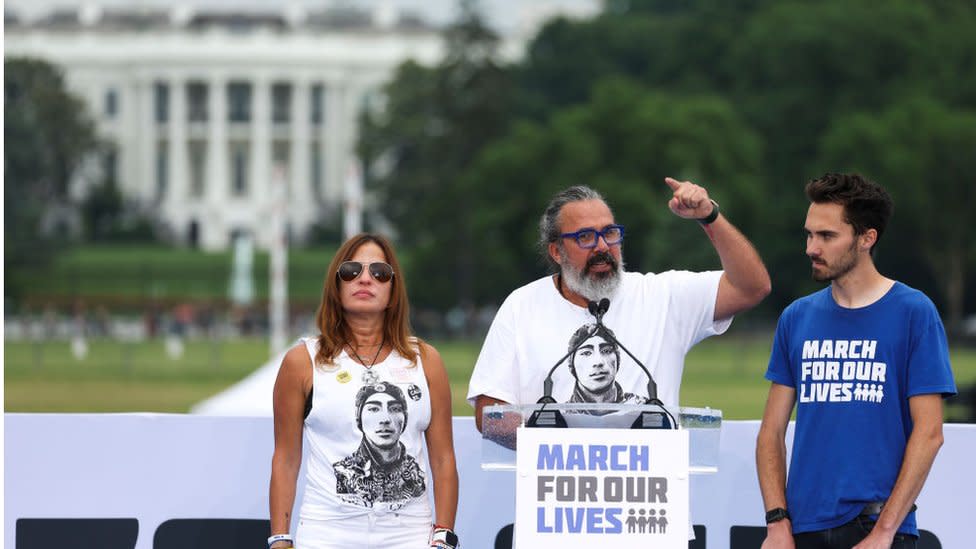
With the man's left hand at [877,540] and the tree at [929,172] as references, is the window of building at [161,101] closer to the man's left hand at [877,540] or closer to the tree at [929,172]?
the tree at [929,172]

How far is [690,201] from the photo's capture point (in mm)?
5332

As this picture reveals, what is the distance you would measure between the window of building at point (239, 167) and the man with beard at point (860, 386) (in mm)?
121842

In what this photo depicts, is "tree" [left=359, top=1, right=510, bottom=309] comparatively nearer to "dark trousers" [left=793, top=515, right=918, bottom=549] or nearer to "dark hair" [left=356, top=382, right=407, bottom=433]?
"dark hair" [left=356, top=382, right=407, bottom=433]

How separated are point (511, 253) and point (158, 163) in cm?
6515

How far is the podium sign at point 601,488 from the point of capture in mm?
4980

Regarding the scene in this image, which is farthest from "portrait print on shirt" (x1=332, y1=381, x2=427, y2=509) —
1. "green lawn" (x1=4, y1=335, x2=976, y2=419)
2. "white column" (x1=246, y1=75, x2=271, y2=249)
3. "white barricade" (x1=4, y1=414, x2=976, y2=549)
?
"white column" (x1=246, y1=75, x2=271, y2=249)

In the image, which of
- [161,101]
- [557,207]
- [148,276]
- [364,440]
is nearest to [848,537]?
[557,207]

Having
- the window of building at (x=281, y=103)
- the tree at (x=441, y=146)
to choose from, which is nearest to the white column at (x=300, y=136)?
the window of building at (x=281, y=103)

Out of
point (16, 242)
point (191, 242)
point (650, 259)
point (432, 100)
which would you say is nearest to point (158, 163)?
point (191, 242)

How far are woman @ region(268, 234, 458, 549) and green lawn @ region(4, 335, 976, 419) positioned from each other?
16.3 meters

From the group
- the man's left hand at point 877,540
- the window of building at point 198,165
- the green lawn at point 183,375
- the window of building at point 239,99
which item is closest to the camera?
the man's left hand at point 877,540

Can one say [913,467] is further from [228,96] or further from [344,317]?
[228,96]

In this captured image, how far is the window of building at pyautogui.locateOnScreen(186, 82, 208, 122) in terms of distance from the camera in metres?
127

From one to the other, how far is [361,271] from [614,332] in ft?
2.60
